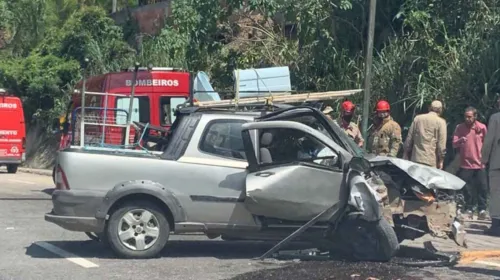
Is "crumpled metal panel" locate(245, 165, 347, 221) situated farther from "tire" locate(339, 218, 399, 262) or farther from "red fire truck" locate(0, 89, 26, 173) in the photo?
"red fire truck" locate(0, 89, 26, 173)

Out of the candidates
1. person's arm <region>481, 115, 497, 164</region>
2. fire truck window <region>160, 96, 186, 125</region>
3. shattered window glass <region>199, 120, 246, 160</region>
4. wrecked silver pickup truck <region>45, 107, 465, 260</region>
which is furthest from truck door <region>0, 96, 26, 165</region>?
shattered window glass <region>199, 120, 246, 160</region>

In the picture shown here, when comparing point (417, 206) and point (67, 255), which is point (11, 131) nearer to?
point (67, 255)

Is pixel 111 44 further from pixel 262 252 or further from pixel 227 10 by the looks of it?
pixel 262 252

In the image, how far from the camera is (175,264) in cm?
904

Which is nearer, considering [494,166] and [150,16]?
[494,166]

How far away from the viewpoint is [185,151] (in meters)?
9.36

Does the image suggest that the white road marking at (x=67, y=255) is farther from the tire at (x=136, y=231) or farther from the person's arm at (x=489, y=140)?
the person's arm at (x=489, y=140)

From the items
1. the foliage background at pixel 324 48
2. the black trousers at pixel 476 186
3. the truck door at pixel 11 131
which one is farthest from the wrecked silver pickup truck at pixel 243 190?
the truck door at pixel 11 131

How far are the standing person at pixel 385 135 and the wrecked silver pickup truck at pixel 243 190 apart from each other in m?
2.91

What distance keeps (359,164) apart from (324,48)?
29.5 ft

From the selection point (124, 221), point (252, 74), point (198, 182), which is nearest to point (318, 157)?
point (198, 182)

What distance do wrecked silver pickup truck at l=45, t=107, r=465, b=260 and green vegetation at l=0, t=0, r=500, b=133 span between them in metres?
5.31

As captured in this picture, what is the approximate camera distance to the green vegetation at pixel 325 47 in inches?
579

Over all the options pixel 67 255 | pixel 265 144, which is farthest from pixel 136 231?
pixel 265 144
